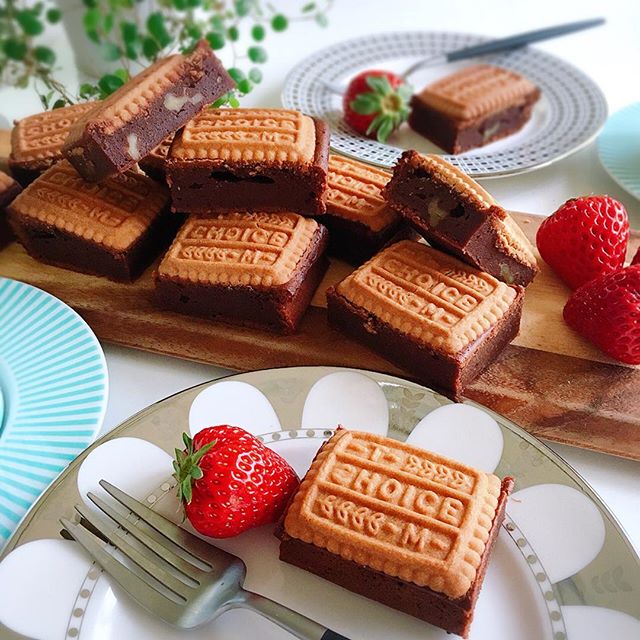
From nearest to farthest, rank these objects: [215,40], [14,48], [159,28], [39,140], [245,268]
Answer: [14,48]
[245,268]
[159,28]
[215,40]
[39,140]

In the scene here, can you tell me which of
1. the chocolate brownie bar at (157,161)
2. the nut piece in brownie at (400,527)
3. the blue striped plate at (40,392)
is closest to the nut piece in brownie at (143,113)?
the chocolate brownie bar at (157,161)

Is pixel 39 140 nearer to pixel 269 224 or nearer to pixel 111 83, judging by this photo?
pixel 111 83

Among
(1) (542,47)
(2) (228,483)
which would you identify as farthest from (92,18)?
(1) (542,47)

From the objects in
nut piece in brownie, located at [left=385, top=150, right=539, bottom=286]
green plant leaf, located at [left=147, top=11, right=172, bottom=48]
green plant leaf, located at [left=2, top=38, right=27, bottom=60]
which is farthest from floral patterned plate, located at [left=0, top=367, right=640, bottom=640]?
green plant leaf, located at [left=147, top=11, right=172, bottom=48]

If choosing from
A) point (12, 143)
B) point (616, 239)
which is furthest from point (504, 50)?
point (12, 143)

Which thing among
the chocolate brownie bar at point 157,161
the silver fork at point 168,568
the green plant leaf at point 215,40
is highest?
the green plant leaf at point 215,40

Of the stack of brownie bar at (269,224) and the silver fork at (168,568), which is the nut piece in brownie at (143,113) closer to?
the stack of brownie bar at (269,224)
